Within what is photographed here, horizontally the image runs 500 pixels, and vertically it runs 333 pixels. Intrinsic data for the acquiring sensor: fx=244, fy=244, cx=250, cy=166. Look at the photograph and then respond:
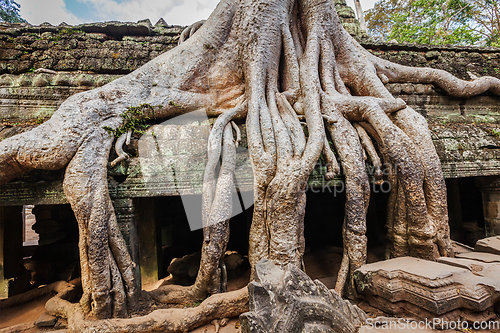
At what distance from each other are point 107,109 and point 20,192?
1.09 metres

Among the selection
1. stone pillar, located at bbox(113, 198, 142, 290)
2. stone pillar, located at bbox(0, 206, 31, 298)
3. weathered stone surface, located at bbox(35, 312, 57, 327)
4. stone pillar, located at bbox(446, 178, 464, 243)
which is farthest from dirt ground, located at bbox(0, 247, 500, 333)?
stone pillar, located at bbox(446, 178, 464, 243)

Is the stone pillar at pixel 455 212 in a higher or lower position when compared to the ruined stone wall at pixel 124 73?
lower

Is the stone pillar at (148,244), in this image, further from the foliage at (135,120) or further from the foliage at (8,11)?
the foliage at (8,11)

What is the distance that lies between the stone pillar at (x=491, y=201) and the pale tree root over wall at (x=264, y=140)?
1.45 metres

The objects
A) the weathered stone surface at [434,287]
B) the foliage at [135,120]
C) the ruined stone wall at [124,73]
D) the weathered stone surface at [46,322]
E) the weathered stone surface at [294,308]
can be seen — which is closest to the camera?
the weathered stone surface at [294,308]

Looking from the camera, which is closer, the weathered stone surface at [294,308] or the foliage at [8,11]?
the weathered stone surface at [294,308]

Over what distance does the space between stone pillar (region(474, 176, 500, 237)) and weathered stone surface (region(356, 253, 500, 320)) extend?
1445 millimetres

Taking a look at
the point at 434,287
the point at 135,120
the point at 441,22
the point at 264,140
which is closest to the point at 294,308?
the point at 434,287

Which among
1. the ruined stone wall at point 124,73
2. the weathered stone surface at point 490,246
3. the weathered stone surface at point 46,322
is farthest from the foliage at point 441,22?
the weathered stone surface at point 46,322

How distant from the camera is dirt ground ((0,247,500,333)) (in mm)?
2100

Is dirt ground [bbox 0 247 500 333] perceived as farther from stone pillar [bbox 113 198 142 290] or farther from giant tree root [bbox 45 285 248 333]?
stone pillar [bbox 113 198 142 290]

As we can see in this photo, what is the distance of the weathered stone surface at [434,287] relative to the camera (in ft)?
5.82

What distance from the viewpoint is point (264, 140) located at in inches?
99.6

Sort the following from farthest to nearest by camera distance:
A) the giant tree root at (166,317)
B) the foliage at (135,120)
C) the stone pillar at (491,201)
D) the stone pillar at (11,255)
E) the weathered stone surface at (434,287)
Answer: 1. the stone pillar at (11,255)
2. the stone pillar at (491,201)
3. the foliage at (135,120)
4. the giant tree root at (166,317)
5. the weathered stone surface at (434,287)
